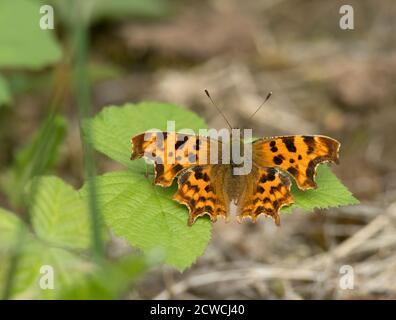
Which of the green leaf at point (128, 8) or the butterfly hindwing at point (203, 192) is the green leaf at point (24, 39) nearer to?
the butterfly hindwing at point (203, 192)

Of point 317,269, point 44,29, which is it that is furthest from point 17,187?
point 317,269

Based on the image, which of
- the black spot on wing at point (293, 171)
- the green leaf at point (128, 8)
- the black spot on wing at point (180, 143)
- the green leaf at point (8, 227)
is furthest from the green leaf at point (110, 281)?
the green leaf at point (128, 8)

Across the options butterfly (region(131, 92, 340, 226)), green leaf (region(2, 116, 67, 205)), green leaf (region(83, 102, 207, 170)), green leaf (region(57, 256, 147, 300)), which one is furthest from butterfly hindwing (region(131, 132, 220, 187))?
green leaf (region(57, 256, 147, 300))

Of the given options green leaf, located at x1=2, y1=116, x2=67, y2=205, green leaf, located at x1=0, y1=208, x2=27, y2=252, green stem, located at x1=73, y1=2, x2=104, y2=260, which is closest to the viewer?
green stem, located at x1=73, y1=2, x2=104, y2=260

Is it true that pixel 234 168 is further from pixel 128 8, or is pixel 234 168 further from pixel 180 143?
pixel 128 8

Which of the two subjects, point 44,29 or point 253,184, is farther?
point 44,29

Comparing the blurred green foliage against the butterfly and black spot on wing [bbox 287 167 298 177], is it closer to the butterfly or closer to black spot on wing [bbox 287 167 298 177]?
the butterfly

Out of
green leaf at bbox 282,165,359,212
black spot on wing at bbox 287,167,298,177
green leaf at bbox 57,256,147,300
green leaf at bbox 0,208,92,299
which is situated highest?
black spot on wing at bbox 287,167,298,177

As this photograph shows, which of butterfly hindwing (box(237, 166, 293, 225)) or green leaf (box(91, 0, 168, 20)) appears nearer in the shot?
butterfly hindwing (box(237, 166, 293, 225))
